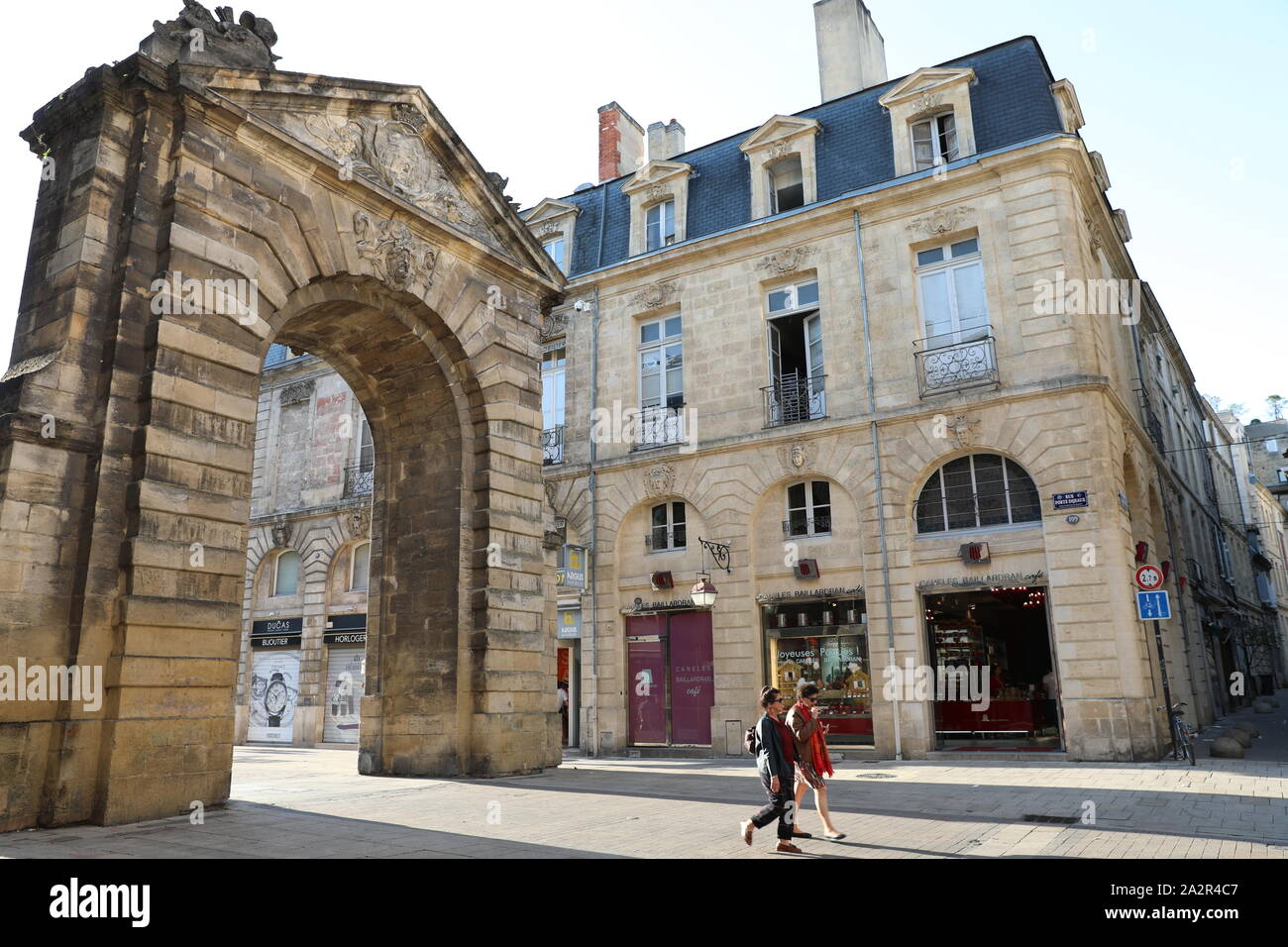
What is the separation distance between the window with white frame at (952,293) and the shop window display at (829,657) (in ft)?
17.9

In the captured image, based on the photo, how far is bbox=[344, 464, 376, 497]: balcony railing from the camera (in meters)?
24.5

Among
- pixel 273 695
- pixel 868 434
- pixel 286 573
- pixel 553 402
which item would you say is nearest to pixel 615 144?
pixel 553 402

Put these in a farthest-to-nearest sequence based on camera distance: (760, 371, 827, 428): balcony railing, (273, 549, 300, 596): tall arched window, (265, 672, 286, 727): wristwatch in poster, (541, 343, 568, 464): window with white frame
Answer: (273, 549, 300, 596): tall arched window → (265, 672, 286, 727): wristwatch in poster → (541, 343, 568, 464): window with white frame → (760, 371, 827, 428): balcony railing

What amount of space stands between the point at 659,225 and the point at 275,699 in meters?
16.3

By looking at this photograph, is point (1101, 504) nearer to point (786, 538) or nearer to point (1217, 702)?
point (786, 538)

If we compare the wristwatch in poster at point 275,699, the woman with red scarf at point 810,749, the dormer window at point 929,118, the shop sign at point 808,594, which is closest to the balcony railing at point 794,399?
the shop sign at point 808,594

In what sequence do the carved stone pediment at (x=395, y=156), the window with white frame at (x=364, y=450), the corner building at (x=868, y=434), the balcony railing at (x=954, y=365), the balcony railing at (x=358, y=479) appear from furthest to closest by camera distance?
1. the window with white frame at (x=364, y=450)
2. the balcony railing at (x=358, y=479)
3. the balcony railing at (x=954, y=365)
4. the corner building at (x=868, y=434)
5. the carved stone pediment at (x=395, y=156)

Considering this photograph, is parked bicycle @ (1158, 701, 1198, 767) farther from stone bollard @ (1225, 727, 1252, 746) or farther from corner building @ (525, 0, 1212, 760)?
stone bollard @ (1225, 727, 1252, 746)

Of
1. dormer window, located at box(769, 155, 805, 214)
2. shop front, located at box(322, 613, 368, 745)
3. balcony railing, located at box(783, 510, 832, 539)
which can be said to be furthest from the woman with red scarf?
shop front, located at box(322, 613, 368, 745)

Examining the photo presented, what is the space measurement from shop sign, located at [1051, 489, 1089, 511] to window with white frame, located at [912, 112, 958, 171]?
7113 millimetres

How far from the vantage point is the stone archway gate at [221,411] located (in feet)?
27.2

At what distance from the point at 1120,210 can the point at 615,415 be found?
13.0m

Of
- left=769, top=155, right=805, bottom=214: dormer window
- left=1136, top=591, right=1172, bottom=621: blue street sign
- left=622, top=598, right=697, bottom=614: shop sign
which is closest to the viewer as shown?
left=1136, top=591, right=1172, bottom=621: blue street sign

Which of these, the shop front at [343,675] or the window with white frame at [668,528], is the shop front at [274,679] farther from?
the window with white frame at [668,528]
